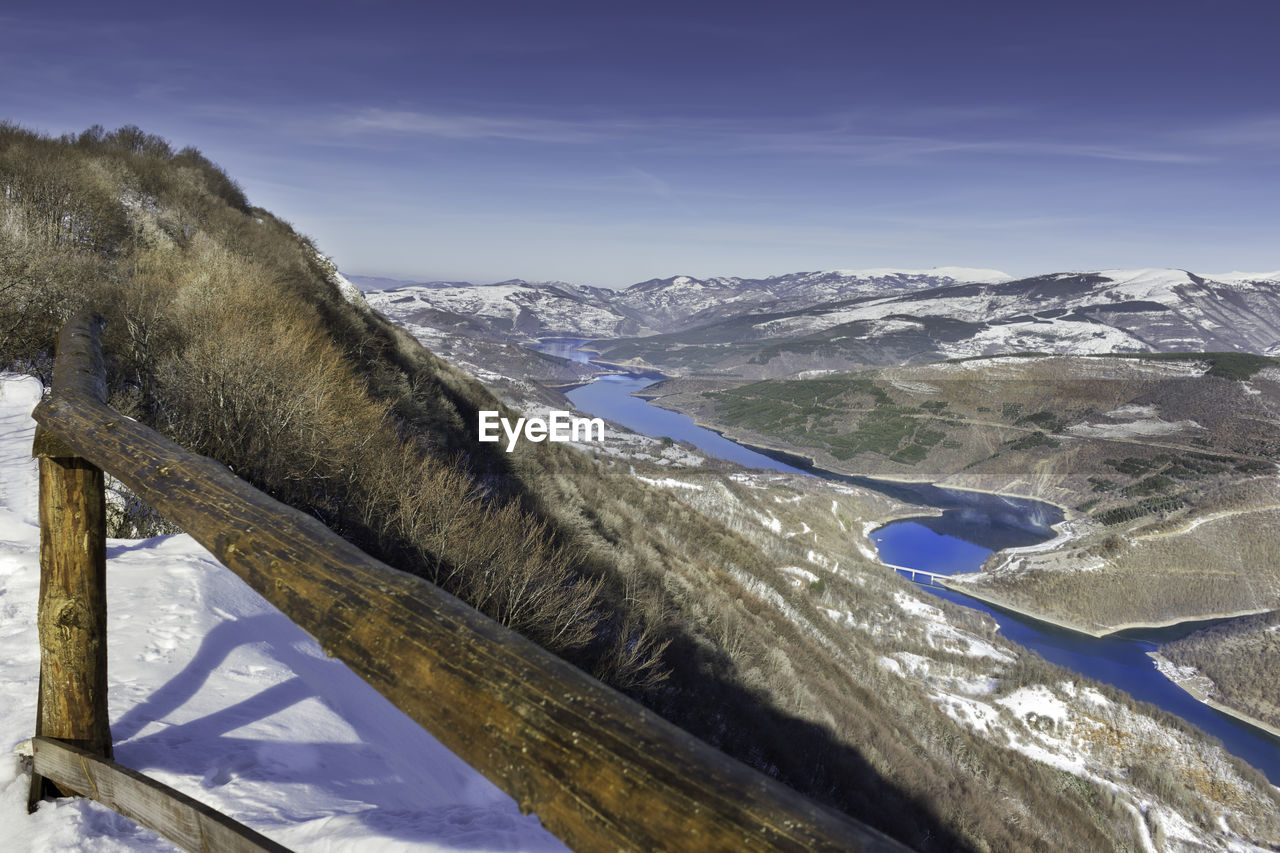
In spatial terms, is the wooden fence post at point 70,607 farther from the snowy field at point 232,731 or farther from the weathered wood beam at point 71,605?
the snowy field at point 232,731

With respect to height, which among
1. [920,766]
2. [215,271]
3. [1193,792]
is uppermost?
[215,271]

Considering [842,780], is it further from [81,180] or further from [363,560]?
[81,180]

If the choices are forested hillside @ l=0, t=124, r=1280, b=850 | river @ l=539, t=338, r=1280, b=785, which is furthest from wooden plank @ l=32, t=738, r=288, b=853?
river @ l=539, t=338, r=1280, b=785

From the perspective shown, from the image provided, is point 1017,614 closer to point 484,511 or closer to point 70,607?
point 484,511

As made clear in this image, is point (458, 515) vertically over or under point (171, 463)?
under

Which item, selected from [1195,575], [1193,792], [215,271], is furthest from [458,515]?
[1195,575]

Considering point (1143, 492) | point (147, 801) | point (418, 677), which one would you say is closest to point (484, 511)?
point (147, 801)
